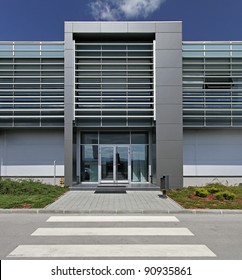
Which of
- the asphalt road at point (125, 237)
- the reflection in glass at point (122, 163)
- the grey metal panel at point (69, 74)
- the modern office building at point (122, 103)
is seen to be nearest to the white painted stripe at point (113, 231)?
the asphalt road at point (125, 237)

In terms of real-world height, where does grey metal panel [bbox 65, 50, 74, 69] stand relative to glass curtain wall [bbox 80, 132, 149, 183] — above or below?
above

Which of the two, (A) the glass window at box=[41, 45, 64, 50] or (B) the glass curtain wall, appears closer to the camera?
(A) the glass window at box=[41, 45, 64, 50]

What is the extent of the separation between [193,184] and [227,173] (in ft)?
8.25

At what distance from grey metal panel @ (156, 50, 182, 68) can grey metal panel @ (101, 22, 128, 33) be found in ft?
8.81

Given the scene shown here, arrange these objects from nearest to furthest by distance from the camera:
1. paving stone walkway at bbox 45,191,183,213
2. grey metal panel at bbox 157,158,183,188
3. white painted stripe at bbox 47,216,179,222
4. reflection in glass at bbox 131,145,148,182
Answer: white painted stripe at bbox 47,216,179,222 → paving stone walkway at bbox 45,191,183,213 → grey metal panel at bbox 157,158,183,188 → reflection in glass at bbox 131,145,148,182

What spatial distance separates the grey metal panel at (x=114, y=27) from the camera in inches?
645

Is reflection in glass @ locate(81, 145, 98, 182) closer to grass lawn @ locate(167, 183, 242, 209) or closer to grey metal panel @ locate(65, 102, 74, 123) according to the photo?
grey metal panel @ locate(65, 102, 74, 123)

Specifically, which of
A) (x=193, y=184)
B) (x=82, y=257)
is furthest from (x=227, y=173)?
(x=82, y=257)

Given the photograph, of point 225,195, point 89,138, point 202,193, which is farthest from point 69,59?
point 225,195

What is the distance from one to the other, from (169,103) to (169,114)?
0.72 metres

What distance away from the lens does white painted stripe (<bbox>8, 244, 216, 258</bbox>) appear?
209 inches

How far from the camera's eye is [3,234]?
6.86 meters

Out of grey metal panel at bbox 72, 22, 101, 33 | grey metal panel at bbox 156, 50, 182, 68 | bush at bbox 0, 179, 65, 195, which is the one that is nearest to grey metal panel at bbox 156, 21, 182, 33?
grey metal panel at bbox 156, 50, 182, 68

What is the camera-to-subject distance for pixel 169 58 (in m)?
16.4
